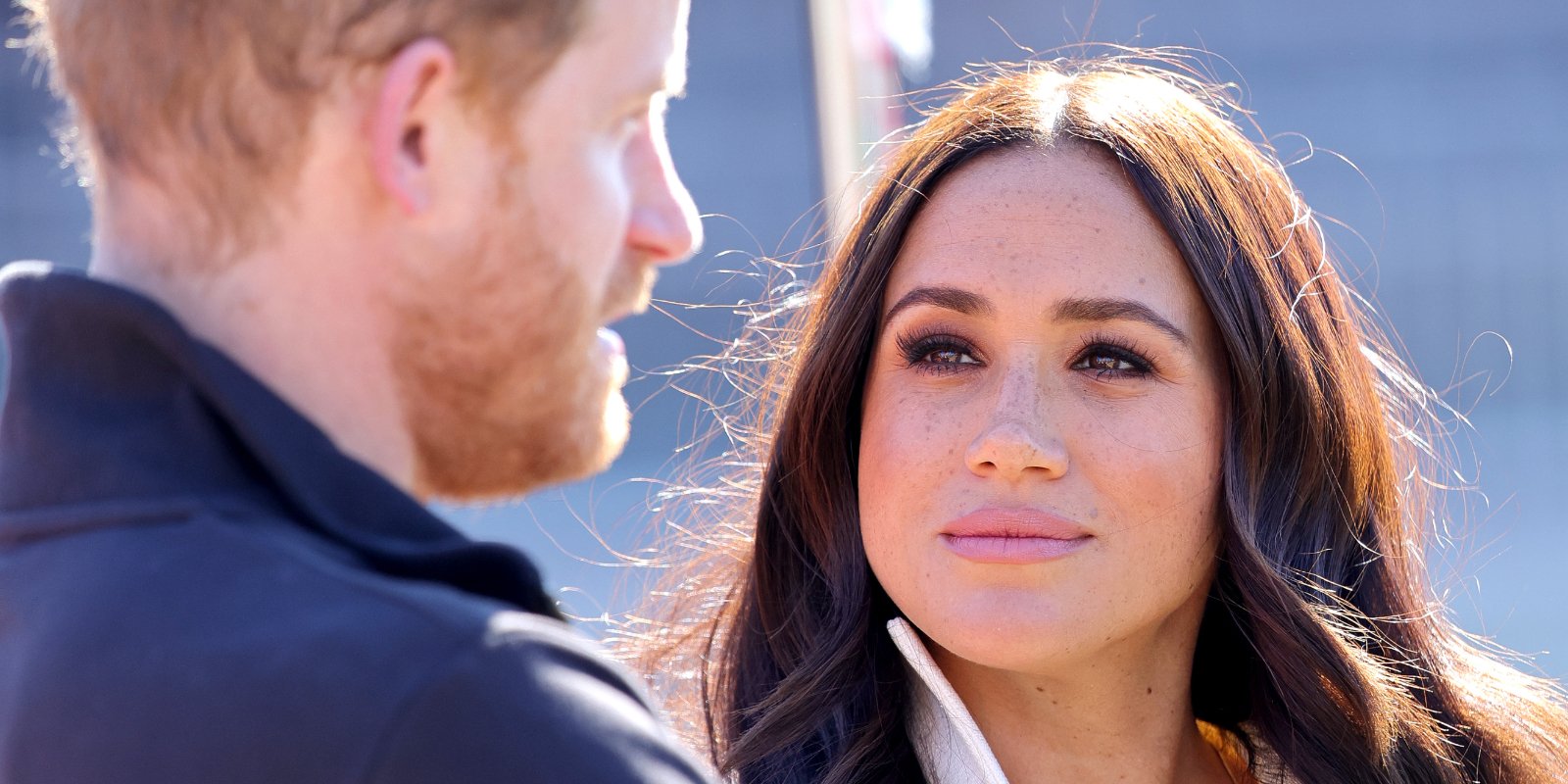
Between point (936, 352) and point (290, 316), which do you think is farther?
point (936, 352)

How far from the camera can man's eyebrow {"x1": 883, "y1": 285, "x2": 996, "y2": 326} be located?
2.24 meters

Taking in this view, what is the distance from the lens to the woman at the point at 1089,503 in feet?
7.12

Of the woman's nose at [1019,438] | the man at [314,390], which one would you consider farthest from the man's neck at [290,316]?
the woman's nose at [1019,438]

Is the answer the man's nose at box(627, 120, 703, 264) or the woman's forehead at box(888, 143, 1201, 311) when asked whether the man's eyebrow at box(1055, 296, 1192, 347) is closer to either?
the woman's forehead at box(888, 143, 1201, 311)

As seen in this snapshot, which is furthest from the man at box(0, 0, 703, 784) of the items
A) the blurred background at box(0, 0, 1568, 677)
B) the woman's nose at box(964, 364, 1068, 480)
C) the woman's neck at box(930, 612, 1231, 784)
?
the blurred background at box(0, 0, 1568, 677)

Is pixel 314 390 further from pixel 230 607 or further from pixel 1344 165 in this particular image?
pixel 1344 165

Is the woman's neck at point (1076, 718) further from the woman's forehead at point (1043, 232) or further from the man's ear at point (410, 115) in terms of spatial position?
the man's ear at point (410, 115)

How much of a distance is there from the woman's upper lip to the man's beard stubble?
971 millimetres

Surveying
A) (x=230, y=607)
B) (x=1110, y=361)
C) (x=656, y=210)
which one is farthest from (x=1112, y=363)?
(x=230, y=607)

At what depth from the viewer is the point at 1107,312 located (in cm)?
222

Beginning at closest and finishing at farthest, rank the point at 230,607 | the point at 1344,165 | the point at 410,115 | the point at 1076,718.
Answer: the point at 230,607 < the point at 410,115 < the point at 1076,718 < the point at 1344,165

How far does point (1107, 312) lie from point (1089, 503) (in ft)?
0.87

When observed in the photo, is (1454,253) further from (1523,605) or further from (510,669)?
(510,669)

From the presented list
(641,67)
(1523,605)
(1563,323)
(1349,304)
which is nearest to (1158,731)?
(1349,304)
